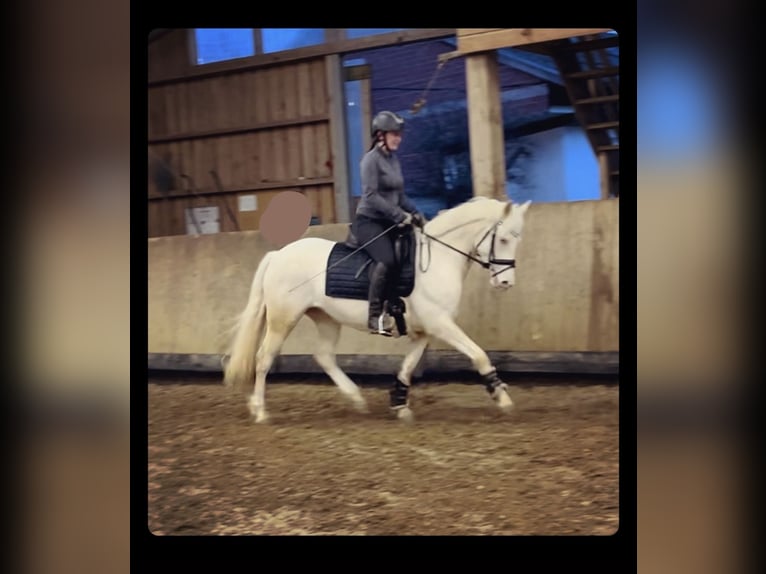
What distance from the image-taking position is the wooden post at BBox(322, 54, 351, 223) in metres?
1.68

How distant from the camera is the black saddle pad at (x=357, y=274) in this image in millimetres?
1715

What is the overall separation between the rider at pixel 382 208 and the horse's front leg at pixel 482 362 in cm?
17

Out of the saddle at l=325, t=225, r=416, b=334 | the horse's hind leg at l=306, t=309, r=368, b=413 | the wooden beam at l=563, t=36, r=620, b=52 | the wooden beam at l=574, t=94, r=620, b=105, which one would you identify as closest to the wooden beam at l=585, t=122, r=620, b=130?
the wooden beam at l=574, t=94, r=620, b=105

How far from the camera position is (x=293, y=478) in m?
1.65

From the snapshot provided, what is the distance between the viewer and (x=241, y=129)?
66.1 inches

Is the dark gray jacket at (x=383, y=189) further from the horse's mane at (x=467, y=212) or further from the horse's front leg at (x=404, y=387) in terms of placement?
the horse's front leg at (x=404, y=387)

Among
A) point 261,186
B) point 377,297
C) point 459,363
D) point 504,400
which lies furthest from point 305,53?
point 504,400

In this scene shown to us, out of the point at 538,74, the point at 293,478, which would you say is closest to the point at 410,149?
the point at 538,74

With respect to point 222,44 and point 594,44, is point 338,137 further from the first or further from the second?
point 594,44

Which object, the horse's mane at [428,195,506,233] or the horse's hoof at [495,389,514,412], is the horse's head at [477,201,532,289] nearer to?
the horse's mane at [428,195,506,233]

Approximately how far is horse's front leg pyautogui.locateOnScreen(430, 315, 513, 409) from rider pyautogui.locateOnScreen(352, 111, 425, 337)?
0.57 feet

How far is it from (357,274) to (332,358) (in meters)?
0.24
